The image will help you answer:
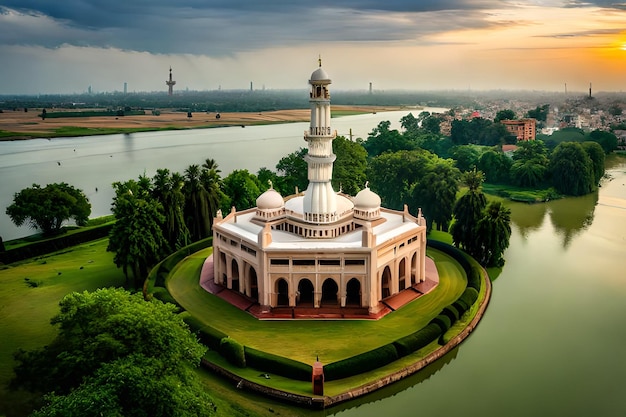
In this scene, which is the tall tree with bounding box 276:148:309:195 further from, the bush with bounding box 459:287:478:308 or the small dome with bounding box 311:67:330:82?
the bush with bounding box 459:287:478:308

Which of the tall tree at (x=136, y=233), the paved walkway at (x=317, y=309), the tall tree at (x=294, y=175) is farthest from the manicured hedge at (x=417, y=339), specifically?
the tall tree at (x=294, y=175)

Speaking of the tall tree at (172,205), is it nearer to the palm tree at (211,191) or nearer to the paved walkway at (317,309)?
the palm tree at (211,191)

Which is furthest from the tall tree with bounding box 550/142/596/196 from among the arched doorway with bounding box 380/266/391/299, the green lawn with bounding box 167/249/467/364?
the arched doorway with bounding box 380/266/391/299

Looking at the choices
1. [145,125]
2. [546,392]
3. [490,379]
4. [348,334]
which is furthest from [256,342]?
[145,125]

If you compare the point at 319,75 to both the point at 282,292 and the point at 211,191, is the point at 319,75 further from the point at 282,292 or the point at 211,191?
the point at 211,191

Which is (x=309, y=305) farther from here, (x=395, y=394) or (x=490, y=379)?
(x=490, y=379)

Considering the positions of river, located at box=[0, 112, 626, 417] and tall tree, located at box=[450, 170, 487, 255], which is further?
tall tree, located at box=[450, 170, 487, 255]

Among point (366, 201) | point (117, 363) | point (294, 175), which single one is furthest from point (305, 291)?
point (294, 175)
